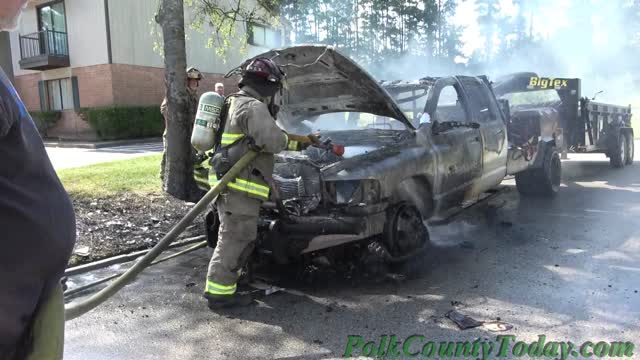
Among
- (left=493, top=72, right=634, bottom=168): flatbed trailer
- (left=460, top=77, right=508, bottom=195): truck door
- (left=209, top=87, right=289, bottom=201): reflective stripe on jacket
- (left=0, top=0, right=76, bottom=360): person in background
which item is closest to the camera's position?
(left=0, top=0, right=76, bottom=360): person in background

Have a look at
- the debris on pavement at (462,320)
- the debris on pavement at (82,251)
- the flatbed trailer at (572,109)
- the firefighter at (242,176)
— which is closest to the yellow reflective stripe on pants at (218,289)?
the firefighter at (242,176)

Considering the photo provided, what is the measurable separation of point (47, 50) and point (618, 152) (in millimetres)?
21404

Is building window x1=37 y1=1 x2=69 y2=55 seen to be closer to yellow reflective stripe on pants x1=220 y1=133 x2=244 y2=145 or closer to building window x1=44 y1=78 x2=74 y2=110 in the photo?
building window x1=44 y1=78 x2=74 y2=110

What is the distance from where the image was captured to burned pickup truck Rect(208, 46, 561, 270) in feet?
14.5

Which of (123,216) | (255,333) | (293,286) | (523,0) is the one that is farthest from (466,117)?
(523,0)

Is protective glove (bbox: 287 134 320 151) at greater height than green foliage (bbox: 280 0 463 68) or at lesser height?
lesser

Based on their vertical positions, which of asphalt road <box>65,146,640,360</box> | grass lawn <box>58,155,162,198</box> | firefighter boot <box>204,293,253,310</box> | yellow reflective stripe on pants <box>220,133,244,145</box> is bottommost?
asphalt road <box>65,146,640,360</box>

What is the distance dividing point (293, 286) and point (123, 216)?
318 centimetres

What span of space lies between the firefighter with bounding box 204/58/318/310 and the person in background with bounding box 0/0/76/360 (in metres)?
2.63

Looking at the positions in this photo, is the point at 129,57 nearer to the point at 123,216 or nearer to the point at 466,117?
the point at 123,216

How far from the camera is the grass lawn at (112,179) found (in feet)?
26.2

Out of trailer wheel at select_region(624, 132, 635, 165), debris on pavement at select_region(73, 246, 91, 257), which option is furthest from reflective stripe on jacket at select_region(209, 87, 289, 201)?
trailer wheel at select_region(624, 132, 635, 165)

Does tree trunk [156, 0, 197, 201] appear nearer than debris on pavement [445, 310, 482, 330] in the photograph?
No

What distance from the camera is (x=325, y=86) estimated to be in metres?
5.68
